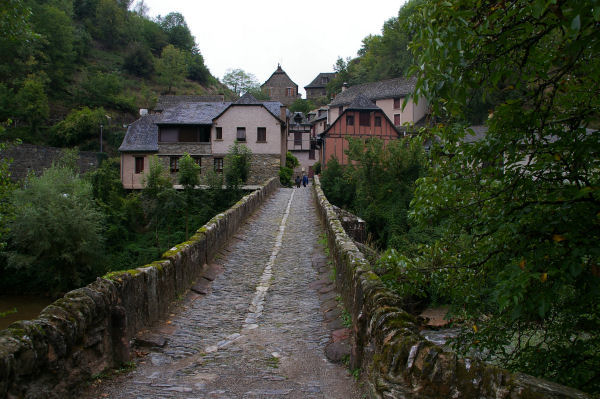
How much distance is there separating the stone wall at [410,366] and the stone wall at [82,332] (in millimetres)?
2790

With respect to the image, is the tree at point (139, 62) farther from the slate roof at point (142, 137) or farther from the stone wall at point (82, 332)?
the stone wall at point (82, 332)

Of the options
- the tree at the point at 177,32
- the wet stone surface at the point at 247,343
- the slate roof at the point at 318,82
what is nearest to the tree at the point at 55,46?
the tree at the point at 177,32

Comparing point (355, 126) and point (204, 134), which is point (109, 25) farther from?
point (355, 126)

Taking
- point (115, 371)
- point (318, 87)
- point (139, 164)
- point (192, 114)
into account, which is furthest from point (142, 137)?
point (318, 87)

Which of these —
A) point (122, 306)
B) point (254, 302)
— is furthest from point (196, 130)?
point (122, 306)

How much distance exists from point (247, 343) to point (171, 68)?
82522 mm

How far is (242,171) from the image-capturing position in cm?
3322

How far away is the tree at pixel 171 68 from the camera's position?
7962 centimetres

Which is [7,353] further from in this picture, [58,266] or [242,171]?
[242,171]

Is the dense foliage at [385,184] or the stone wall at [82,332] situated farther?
the dense foliage at [385,184]

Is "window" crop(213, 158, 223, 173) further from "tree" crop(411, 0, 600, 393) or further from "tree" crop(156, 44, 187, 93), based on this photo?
"tree" crop(156, 44, 187, 93)

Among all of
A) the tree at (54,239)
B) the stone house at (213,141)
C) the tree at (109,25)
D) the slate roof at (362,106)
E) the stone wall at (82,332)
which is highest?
the tree at (109,25)

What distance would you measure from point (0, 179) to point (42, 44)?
62.9 m

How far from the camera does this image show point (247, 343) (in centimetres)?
643
